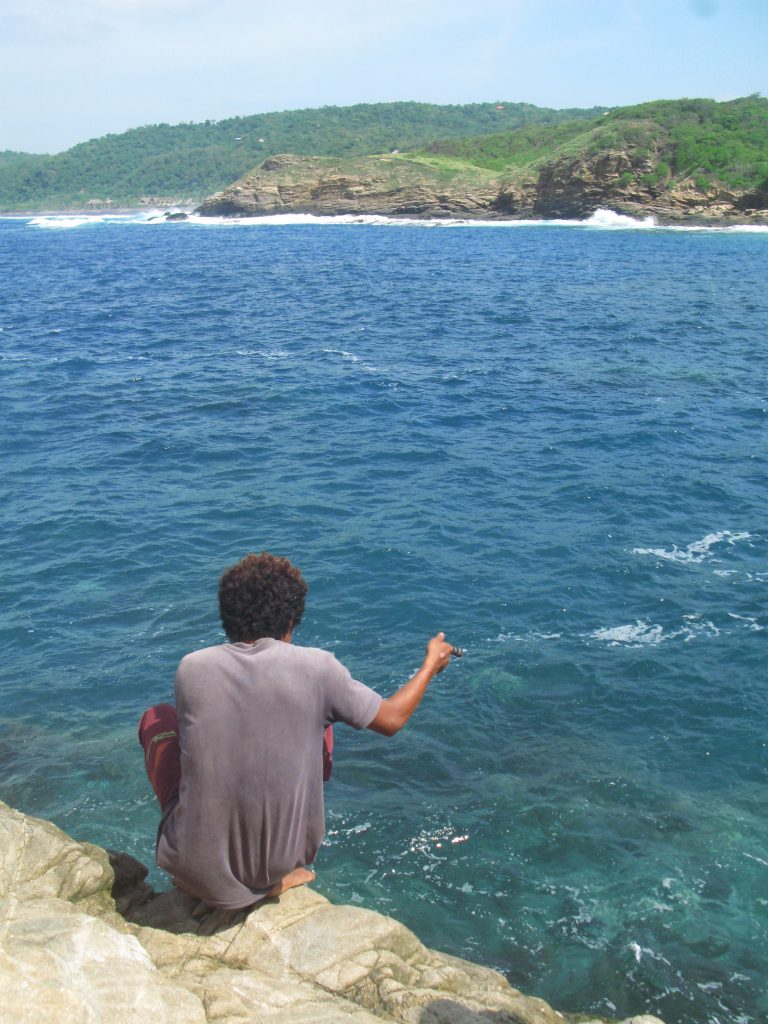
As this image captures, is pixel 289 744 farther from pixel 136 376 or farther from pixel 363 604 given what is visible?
pixel 136 376

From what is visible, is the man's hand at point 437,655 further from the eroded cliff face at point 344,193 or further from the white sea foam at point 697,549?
the eroded cliff face at point 344,193

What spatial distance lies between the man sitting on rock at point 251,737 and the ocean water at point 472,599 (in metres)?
2.95

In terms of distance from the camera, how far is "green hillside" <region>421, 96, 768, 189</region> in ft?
291

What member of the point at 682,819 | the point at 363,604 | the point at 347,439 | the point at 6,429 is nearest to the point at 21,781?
the point at 363,604

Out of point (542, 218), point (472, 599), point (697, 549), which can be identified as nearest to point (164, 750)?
point (472, 599)

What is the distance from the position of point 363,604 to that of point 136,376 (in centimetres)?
1607

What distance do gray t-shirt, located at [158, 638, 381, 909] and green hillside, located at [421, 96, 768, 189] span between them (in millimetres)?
93479

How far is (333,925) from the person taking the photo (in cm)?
469

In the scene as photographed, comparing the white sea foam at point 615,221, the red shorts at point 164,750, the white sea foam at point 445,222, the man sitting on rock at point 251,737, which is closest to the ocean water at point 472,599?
the man sitting on rock at point 251,737

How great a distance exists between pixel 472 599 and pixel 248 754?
27.9 feet

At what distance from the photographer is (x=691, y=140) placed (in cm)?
9350

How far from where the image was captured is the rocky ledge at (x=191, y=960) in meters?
3.61

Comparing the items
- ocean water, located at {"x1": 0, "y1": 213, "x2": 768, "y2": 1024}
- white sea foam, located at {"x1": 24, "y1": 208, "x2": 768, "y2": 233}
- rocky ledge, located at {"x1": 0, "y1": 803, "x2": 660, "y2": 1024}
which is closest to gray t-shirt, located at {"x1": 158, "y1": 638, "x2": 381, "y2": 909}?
rocky ledge, located at {"x1": 0, "y1": 803, "x2": 660, "y2": 1024}

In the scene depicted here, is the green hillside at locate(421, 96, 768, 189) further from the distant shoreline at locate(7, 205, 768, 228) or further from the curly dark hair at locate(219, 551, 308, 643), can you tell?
the curly dark hair at locate(219, 551, 308, 643)
